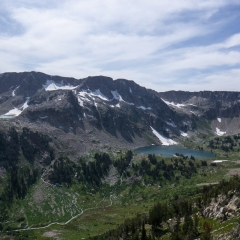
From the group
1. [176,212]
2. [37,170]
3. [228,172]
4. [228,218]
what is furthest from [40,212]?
[228,172]

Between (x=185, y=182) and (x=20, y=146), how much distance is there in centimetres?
11528

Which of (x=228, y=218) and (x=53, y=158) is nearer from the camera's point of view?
(x=228, y=218)

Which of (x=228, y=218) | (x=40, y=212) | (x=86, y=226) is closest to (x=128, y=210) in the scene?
(x=86, y=226)

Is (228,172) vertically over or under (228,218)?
under

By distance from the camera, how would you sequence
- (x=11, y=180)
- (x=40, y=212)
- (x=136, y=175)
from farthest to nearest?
1. (x=136, y=175)
2. (x=11, y=180)
3. (x=40, y=212)

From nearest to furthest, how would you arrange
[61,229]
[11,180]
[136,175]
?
[61,229]
[11,180]
[136,175]

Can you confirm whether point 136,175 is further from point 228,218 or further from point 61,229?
point 228,218

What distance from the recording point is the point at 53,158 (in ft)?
618

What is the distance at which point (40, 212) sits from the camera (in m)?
130

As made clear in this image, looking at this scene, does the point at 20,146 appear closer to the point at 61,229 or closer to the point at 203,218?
the point at 61,229

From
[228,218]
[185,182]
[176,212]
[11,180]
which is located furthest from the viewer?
[185,182]

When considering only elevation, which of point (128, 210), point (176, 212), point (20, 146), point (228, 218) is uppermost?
point (20, 146)

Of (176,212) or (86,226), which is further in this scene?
(86,226)

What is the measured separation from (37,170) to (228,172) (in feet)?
Result: 415
